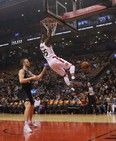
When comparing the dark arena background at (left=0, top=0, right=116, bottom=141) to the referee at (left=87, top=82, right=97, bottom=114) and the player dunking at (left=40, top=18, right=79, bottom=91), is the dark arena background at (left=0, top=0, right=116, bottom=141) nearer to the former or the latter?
the referee at (left=87, top=82, right=97, bottom=114)

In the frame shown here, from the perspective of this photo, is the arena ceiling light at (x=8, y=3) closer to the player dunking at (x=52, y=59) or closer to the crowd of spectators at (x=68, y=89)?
the crowd of spectators at (x=68, y=89)

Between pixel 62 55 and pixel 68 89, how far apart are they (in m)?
11.6

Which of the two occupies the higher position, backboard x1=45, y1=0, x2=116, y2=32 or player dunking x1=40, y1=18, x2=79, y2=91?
backboard x1=45, y1=0, x2=116, y2=32

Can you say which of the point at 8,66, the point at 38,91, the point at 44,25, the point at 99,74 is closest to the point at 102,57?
the point at 99,74

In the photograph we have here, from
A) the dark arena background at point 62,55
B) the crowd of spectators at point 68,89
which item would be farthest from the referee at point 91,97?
the crowd of spectators at point 68,89

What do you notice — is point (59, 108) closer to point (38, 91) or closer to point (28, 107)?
point (38, 91)

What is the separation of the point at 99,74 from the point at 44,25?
16.2m

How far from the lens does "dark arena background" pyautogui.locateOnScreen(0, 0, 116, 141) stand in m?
13.3

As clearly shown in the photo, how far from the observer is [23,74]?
6227 mm

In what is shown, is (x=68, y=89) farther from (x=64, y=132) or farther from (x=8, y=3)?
(x=64, y=132)

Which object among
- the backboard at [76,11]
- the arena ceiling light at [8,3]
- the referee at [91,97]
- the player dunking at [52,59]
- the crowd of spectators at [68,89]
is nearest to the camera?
the player dunking at [52,59]

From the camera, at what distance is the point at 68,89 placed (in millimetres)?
18547

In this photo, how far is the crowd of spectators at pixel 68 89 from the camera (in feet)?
45.9

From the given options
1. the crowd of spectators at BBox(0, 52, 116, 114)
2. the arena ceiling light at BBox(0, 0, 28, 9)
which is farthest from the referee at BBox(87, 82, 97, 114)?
the arena ceiling light at BBox(0, 0, 28, 9)
